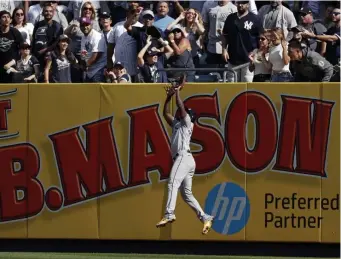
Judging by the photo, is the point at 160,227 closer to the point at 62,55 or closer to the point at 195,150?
the point at 195,150

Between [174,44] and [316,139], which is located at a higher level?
[174,44]

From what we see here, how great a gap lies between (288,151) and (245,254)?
5.52 feet

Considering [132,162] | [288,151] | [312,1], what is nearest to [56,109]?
[132,162]

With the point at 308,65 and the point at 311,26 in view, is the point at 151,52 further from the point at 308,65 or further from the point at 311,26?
the point at 311,26

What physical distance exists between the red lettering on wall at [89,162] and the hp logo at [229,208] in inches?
56.8

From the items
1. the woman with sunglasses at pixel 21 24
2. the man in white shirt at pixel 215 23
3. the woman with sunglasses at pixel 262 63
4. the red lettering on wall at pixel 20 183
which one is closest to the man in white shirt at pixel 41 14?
the woman with sunglasses at pixel 21 24

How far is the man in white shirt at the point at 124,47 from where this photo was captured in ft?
55.6

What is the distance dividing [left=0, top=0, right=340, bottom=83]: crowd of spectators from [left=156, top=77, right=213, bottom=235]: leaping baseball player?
1.46 metres

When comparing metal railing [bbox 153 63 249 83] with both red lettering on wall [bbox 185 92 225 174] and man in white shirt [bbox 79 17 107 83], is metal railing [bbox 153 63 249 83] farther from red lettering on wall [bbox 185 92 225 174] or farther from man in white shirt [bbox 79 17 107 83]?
man in white shirt [bbox 79 17 107 83]

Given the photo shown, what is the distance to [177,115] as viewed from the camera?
1449cm

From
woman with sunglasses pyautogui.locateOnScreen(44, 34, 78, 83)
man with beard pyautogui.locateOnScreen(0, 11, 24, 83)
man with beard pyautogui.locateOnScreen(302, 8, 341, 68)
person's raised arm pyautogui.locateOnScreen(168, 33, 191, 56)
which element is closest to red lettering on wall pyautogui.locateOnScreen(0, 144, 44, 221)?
woman with sunglasses pyautogui.locateOnScreen(44, 34, 78, 83)

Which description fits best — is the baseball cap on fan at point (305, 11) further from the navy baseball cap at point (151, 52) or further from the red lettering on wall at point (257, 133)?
the red lettering on wall at point (257, 133)

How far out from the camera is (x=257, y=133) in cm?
1509

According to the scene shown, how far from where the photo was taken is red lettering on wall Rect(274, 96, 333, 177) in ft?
49.1
